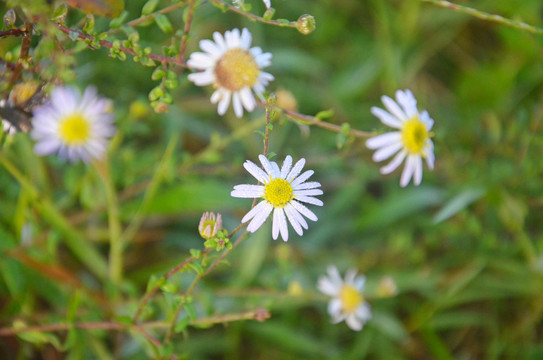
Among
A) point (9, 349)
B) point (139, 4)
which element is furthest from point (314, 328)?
point (139, 4)

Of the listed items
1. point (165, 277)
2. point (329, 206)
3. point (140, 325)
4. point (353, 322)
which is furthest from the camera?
point (329, 206)

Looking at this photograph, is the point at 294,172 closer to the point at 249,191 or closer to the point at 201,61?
the point at 249,191

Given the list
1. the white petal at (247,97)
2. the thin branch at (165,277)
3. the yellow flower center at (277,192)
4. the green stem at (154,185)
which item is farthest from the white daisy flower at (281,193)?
the green stem at (154,185)

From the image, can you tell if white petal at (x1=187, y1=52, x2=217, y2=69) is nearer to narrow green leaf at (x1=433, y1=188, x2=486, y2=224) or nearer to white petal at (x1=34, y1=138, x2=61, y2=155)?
white petal at (x1=34, y1=138, x2=61, y2=155)

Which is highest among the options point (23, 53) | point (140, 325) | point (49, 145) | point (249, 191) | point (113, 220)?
point (49, 145)

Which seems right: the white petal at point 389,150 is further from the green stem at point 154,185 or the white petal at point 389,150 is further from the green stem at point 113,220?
the green stem at point 113,220

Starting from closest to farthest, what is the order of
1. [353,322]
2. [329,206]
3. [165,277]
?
1. [165,277]
2. [353,322]
3. [329,206]

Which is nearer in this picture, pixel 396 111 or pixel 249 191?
pixel 249 191

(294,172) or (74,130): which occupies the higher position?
(74,130)

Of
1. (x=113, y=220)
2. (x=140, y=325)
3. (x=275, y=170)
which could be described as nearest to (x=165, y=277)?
(x=140, y=325)
